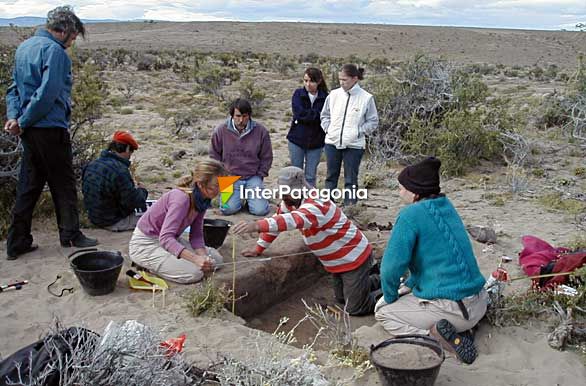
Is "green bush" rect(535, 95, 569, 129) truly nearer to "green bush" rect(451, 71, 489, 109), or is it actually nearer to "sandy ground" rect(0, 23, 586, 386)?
"sandy ground" rect(0, 23, 586, 386)

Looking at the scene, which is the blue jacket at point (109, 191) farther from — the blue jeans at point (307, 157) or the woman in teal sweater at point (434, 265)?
the woman in teal sweater at point (434, 265)

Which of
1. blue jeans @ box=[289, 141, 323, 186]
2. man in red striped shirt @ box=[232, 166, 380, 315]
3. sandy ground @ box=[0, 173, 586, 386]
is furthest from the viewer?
blue jeans @ box=[289, 141, 323, 186]

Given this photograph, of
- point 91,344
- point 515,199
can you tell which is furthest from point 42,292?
point 515,199

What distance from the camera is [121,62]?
1037 inches

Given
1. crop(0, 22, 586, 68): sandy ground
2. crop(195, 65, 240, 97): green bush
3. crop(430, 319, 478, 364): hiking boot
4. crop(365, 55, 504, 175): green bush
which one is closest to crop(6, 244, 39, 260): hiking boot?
crop(430, 319, 478, 364): hiking boot

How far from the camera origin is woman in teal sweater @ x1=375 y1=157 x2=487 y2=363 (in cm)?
393

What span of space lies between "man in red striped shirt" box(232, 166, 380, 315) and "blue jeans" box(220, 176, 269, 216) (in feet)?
6.63

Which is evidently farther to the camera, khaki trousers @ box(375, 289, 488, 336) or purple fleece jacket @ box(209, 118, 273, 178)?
purple fleece jacket @ box(209, 118, 273, 178)

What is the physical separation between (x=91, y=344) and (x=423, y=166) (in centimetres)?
223

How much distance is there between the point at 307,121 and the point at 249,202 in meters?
1.17

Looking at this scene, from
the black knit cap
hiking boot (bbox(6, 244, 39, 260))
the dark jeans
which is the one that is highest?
the black knit cap

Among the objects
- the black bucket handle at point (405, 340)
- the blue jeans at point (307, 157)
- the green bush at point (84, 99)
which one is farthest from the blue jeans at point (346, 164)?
the black bucket handle at point (405, 340)

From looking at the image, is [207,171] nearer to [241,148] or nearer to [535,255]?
[241,148]

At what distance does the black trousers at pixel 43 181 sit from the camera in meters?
5.16
